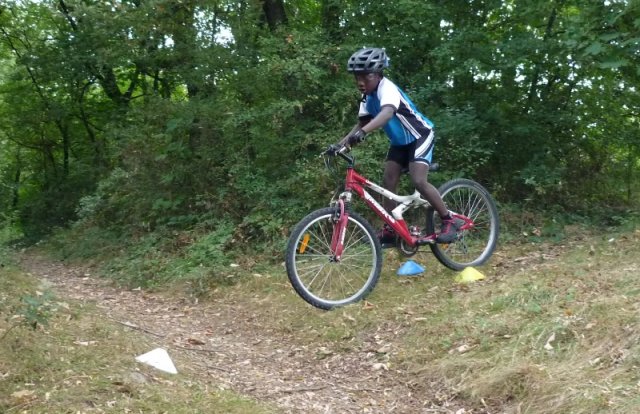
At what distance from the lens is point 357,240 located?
17.8 feet

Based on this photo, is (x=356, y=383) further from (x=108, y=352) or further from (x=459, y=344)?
(x=108, y=352)

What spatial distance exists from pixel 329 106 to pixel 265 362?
442cm

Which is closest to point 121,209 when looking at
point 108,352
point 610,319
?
point 108,352

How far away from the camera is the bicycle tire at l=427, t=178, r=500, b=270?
6.13 m

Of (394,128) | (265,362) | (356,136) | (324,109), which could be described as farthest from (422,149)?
(324,109)

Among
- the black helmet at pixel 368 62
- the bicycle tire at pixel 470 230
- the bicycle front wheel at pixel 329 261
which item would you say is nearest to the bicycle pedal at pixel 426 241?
the bicycle tire at pixel 470 230

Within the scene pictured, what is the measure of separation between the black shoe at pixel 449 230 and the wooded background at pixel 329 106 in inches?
73.3

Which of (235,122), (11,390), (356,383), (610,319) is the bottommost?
(356,383)

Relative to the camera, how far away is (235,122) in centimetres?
841

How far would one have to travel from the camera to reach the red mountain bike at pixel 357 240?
5227mm

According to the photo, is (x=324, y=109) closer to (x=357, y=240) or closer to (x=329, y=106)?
(x=329, y=106)

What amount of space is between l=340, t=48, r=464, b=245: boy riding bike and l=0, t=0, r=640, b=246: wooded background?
1.74 meters

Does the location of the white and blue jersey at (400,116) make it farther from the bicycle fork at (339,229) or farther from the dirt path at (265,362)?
the dirt path at (265,362)

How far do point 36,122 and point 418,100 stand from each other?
11.8 m
